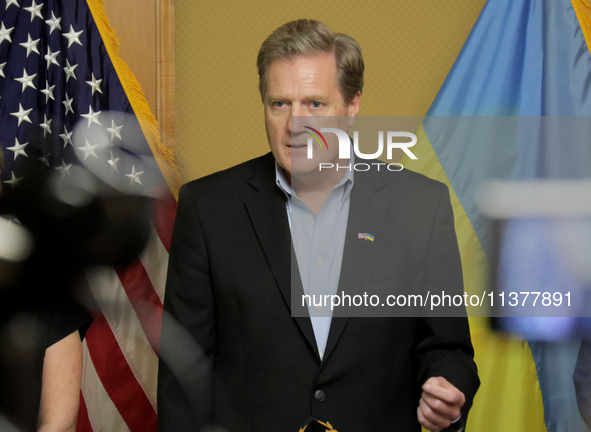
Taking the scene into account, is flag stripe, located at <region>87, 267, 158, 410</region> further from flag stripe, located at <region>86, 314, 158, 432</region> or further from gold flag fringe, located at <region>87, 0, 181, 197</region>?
gold flag fringe, located at <region>87, 0, 181, 197</region>

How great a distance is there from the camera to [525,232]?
198cm

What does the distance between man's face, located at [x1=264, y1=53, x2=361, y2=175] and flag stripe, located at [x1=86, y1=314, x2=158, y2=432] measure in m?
1.00

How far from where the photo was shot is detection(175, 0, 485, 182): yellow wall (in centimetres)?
217

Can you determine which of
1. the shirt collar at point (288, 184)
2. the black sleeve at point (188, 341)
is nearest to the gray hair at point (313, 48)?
the shirt collar at point (288, 184)

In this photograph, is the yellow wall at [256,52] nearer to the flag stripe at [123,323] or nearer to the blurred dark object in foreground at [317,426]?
the flag stripe at [123,323]

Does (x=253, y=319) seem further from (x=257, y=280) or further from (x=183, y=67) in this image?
(x=183, y=67)

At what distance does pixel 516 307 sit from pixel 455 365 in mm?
920

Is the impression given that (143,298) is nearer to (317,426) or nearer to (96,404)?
(96,404)

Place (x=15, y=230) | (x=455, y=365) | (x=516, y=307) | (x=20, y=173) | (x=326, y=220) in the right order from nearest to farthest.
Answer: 1. (x=455, y=365)
2. (x=326, y=220)
3. (x=15, y=230)
4. (x=20, y=173)
5. (x=516, y=307)

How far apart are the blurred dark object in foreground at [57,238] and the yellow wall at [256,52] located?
31 centimetres

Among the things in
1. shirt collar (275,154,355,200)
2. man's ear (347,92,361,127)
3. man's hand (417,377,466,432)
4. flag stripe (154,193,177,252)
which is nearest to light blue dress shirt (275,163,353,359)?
shirt collar (275,154,355,200)

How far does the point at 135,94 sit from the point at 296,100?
3.07ft

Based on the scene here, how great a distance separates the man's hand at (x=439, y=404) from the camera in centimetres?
107

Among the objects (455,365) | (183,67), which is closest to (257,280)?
(455,365)
